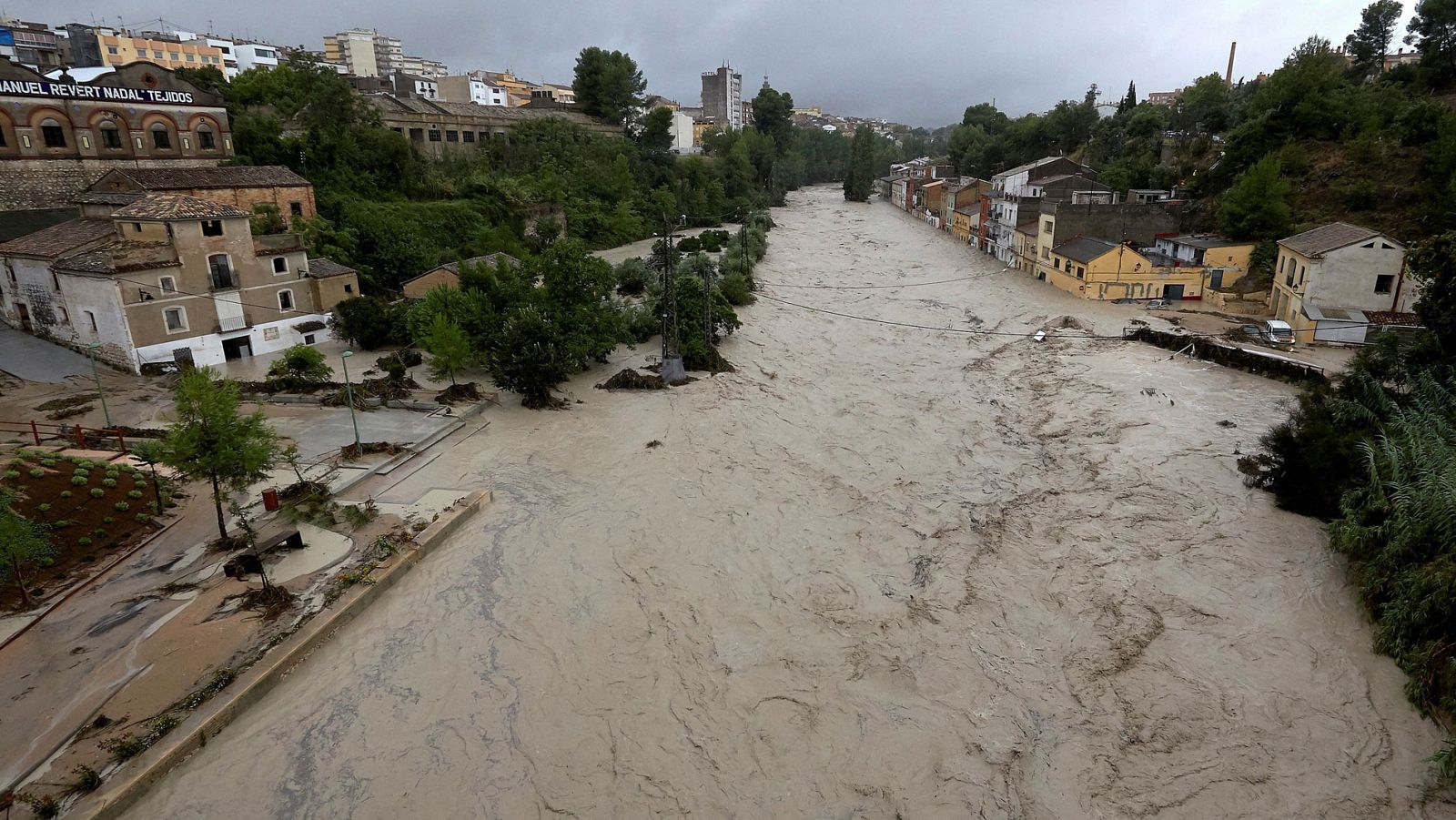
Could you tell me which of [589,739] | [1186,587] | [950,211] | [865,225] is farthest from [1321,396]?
[865,225]

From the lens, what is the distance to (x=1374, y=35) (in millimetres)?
49969

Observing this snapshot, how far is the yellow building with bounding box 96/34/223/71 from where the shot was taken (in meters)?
62.5

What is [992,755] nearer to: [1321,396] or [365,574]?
[365,574]

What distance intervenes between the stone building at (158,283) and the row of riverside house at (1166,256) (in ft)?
107

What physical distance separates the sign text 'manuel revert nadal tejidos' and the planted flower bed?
69.5ft

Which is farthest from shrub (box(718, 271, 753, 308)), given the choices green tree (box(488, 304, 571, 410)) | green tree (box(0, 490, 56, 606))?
green tree (box(0, 490, 56, 606))

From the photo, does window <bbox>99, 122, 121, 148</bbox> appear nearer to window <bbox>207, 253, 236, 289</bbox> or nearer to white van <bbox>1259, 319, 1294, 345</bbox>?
window <bbox>207, 253, 236, 289</bbox>

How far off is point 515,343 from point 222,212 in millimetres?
9878

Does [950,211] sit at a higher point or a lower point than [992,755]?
higher

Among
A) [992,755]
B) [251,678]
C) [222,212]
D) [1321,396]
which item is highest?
[222,212]

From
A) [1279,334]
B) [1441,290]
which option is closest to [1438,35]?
[1279,334]

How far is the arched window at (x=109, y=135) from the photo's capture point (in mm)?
28656

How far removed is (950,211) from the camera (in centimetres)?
6141

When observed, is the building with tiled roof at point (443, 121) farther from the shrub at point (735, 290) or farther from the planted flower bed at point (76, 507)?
the planted flower bed at point (76, 507)
